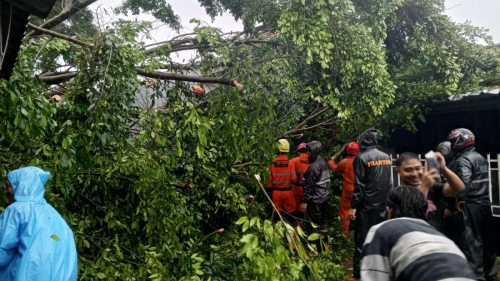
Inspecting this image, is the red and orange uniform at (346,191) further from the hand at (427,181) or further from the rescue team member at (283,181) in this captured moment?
the hand at (427,181)

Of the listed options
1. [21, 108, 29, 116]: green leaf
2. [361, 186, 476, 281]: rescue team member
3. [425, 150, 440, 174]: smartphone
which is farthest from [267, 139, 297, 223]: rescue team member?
[361, 186, 476, 281]: rescue team member

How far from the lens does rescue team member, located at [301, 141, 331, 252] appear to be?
6781mm

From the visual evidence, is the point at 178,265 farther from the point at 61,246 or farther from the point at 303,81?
the point at 303,81

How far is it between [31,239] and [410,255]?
2145mm

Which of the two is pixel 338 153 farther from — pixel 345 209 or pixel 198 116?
pixel 198 116

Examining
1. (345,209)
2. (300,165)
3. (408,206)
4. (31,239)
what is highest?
(408,206)

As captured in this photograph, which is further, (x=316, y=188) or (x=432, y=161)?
(x=316, y=188)

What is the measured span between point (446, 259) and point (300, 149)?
6.05 metres

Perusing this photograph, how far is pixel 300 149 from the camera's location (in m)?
7.69

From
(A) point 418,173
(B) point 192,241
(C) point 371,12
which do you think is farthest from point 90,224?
(C) point 371,12

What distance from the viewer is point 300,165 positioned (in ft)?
25.3

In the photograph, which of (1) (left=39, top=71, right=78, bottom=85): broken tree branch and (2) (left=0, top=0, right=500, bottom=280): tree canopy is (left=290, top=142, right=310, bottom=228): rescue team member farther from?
(1) (left=39, top=71, right=78, bottom=85): broken tree branch

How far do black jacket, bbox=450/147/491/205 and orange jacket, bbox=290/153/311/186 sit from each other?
10.6ft

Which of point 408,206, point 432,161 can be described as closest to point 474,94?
point 432,161
